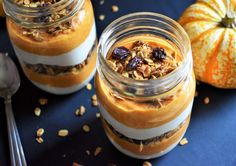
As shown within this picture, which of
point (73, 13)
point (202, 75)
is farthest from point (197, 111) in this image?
point (73, 13)

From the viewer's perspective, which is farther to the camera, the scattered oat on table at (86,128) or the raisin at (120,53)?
the scattered oat on table at (86,128)

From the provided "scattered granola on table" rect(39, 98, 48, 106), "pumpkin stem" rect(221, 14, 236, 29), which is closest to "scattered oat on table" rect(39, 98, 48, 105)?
"scattered granola on table" rect(39, 98, 48, 106)

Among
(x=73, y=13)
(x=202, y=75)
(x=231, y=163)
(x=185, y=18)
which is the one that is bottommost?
(x=231, y=163)

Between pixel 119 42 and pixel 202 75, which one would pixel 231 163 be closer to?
pixel 202 75

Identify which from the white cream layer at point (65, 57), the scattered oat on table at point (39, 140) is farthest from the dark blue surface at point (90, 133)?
the white cream layer at point (65, 57)

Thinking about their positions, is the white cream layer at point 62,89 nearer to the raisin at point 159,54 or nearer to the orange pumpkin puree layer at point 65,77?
the orange pumpkin puree layer at point 65,77
